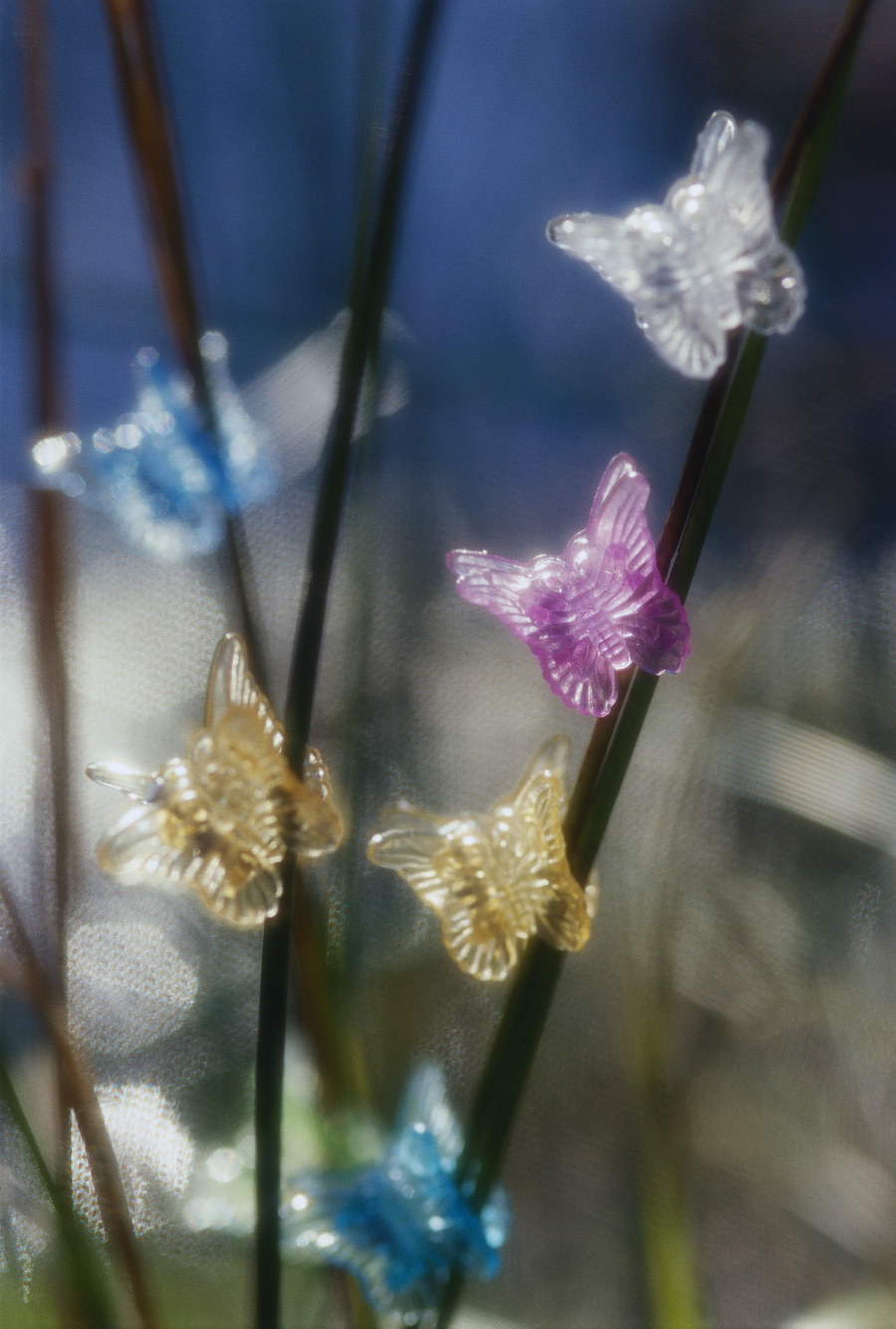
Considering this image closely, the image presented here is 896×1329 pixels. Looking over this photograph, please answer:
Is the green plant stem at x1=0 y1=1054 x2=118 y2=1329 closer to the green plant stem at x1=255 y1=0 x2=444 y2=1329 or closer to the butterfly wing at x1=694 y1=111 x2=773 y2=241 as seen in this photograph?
the green plant stem at x1=255 y1=0 x2=444 y2=1329

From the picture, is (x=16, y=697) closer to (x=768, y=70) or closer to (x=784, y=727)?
(x=784, y=727)

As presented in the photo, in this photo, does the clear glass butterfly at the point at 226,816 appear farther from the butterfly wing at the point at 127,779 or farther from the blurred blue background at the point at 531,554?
the blurred blue background at the point at 531,554

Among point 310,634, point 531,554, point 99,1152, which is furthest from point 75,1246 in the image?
point 531,554

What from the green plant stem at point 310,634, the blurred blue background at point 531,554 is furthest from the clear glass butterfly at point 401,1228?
the blurred blue background at point 531,554

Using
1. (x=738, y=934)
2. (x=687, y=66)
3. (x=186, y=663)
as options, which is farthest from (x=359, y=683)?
(x=687, y=66)

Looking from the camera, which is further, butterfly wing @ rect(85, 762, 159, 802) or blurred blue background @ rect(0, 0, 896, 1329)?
blurred blue background @ rect(0, 0, 896, 1329)

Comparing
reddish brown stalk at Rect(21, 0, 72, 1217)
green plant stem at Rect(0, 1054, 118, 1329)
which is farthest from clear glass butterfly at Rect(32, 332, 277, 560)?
green plant stem at Rect(0, 1054, 118, 1329)

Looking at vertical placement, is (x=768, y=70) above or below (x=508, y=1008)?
above
